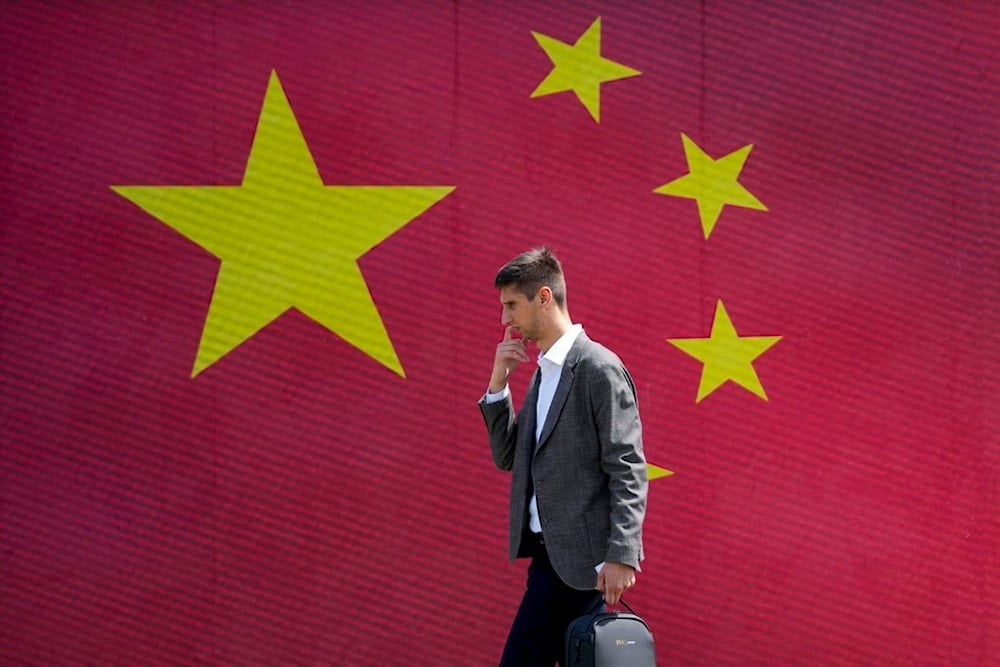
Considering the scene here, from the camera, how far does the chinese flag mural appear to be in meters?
4.62

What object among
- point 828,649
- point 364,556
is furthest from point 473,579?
point 828,649

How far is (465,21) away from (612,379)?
199 cm

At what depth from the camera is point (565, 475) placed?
10.9 ft

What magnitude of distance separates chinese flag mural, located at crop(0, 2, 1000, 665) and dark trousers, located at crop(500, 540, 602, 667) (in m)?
1.32

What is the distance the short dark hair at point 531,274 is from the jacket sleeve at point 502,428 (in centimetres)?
35

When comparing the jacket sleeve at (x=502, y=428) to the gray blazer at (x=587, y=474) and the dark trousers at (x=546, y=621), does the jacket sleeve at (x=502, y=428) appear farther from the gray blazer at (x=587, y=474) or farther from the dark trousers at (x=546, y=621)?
the dark trousers at (x=546, y=621)

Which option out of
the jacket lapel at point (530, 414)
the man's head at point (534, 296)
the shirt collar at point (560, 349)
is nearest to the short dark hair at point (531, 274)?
the man's head at point (534, 296)

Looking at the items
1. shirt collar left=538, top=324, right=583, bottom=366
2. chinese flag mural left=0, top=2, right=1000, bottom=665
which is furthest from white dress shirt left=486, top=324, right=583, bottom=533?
chinese flag mural left=0, top=2, right=1000, bottom=665

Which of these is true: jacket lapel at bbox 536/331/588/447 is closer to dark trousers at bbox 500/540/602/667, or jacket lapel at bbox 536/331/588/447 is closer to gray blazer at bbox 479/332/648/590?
gray blazer at bbox 479/332/648/590

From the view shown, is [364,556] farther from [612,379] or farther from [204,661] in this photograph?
[612,379]

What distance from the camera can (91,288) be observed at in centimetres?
461

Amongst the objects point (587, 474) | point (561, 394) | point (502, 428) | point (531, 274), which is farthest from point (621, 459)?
point (531, 274)

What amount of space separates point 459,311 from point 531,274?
1276 mm

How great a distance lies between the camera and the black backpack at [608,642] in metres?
3.16
